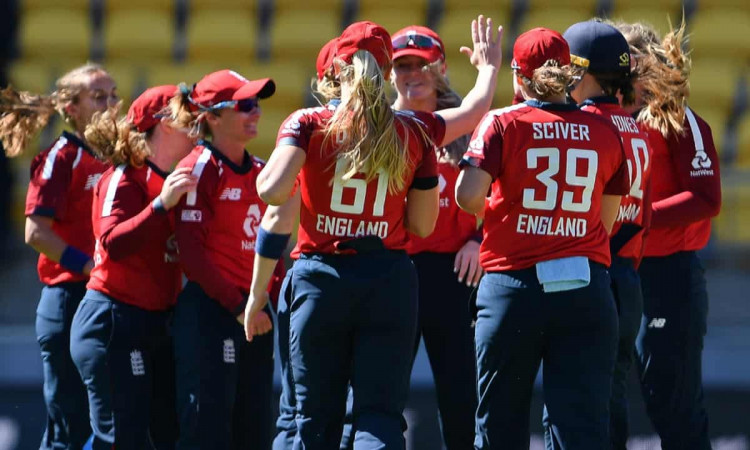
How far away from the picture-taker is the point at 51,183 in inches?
198

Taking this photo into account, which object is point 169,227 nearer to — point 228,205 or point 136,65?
point 228,205

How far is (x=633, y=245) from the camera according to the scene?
14.1ft

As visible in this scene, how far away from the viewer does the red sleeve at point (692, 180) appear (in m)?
4.59

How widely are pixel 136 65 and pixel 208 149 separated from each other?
190 inches

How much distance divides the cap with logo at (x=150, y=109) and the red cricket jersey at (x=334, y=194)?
3.55 ft

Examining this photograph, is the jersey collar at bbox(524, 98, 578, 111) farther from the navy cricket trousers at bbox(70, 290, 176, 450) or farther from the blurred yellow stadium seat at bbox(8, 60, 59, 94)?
the blurred yellow stadium seat at bbox(8, 60, 59, 94)

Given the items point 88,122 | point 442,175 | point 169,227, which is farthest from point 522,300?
point 88,122

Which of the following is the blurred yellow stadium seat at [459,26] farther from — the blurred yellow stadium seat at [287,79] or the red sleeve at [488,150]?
the red sleeve at [488,150]

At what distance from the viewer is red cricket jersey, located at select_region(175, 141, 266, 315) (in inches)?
172

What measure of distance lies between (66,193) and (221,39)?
432 cm

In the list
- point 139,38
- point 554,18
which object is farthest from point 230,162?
point 554,18

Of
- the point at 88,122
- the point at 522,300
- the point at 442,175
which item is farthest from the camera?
the point at 88,122

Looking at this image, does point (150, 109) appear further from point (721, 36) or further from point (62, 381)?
point (721, 36)

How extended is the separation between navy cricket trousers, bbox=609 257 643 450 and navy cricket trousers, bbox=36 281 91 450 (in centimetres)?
228
